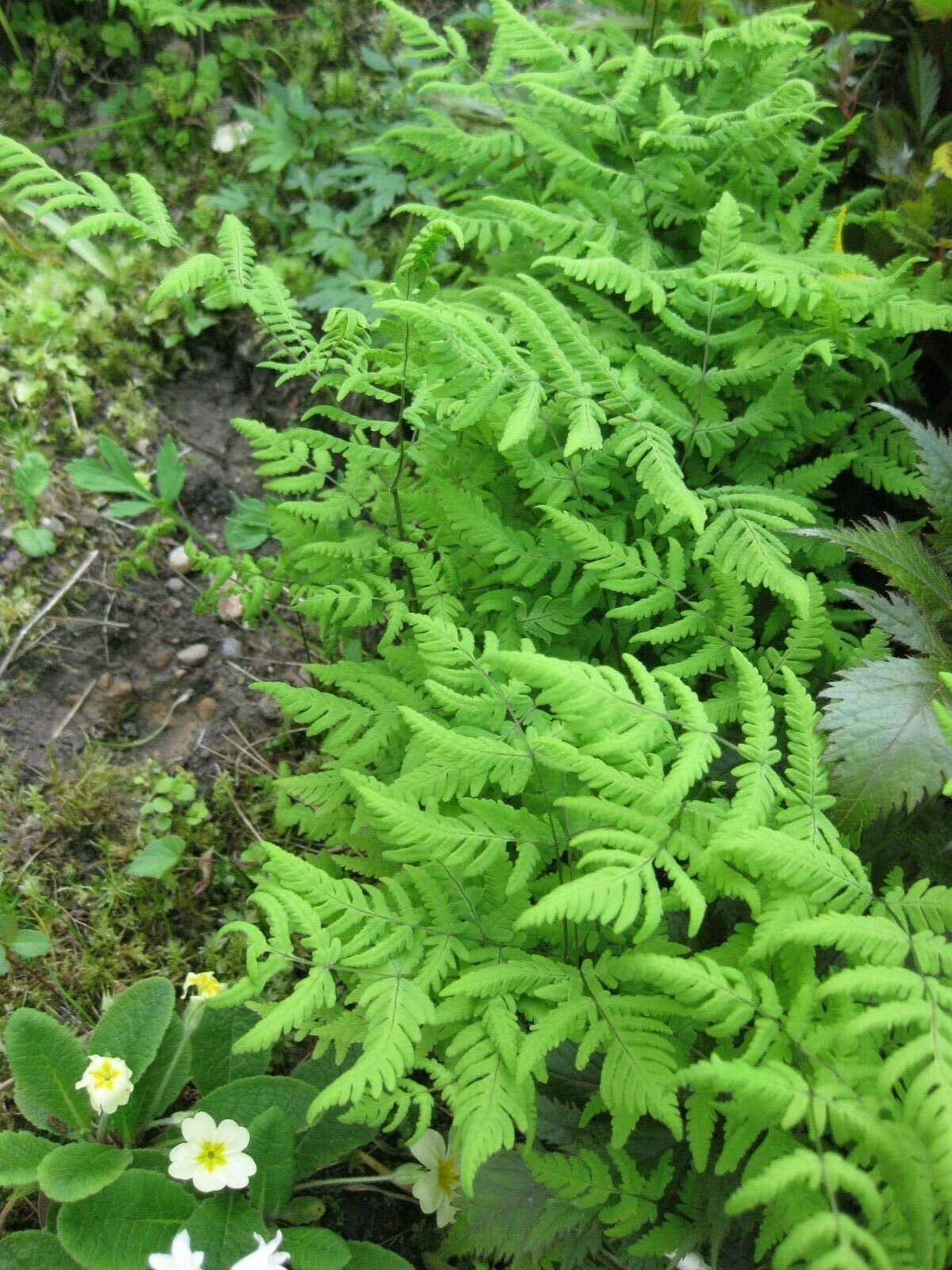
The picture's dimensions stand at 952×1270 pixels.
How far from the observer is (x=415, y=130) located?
2504 millimetres

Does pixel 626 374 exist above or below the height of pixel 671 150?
below

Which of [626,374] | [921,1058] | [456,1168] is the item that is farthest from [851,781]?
[456,1168]

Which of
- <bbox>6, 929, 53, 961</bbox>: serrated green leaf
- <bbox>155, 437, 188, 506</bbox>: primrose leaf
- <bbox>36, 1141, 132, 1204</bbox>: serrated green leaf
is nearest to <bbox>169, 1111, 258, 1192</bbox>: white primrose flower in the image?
<bbox>36, 1141, 132, 1204</bbox>: serrated green leaf

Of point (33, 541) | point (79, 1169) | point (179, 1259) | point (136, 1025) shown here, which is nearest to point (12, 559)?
point (33, 541)

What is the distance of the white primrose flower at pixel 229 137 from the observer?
3.29 meters

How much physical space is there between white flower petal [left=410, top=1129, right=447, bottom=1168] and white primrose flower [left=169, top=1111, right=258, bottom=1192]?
1.09 feet

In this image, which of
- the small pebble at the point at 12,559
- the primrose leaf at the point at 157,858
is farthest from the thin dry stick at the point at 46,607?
the primrose leaf at the point at 157,858

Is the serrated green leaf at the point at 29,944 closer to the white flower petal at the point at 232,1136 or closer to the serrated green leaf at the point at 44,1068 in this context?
the serrated green leaf at the point at 44,1068

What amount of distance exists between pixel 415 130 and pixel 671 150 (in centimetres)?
68

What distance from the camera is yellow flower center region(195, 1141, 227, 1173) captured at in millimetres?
1777

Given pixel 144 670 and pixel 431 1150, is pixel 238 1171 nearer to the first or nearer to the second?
pixel 431 1150

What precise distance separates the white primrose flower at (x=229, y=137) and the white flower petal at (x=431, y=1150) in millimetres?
3115

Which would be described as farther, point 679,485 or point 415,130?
point 415,130

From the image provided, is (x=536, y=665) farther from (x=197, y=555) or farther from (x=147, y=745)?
(x=147, y=745)
